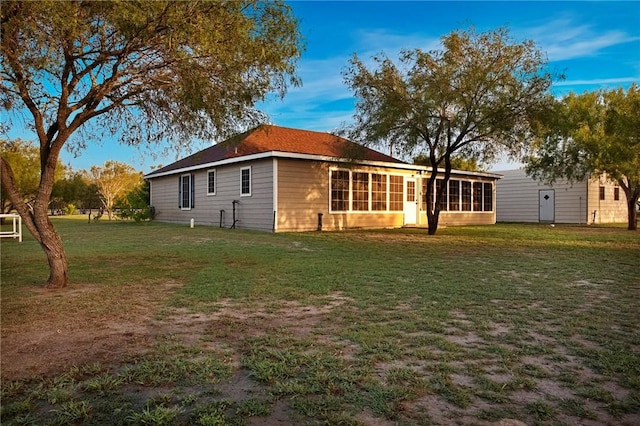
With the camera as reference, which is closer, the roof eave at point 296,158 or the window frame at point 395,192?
the roof eave at point 296,158

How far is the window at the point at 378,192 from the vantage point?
711 inches

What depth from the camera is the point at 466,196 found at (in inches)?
880

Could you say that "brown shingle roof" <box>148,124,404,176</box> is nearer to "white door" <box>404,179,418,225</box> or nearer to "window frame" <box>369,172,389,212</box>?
"window frame" <box>369,172,389,212</box>

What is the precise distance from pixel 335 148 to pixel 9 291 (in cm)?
1389

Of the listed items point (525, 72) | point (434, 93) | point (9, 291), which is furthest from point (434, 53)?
point (9, 291)

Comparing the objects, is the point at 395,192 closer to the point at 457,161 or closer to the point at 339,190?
the point at 339,190

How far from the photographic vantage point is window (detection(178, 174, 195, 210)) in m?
20.1

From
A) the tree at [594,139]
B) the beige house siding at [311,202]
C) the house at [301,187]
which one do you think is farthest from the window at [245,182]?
the tree at [594,139]

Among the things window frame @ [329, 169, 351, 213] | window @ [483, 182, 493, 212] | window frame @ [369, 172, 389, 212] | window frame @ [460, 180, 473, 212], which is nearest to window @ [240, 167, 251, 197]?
window frame @ [329, 169, 351, 213]

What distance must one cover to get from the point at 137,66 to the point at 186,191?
50.7 ft

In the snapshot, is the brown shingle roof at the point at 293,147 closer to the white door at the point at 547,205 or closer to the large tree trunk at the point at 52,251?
the large tree trunk at the point at 52,251

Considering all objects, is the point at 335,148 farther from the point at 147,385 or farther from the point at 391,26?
the point at 147,385

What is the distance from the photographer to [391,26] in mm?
9820

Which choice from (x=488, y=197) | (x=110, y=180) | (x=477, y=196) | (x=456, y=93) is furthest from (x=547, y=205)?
(x=110, y=180)
